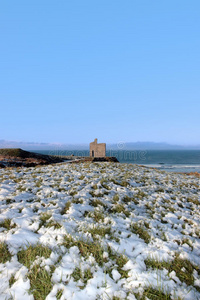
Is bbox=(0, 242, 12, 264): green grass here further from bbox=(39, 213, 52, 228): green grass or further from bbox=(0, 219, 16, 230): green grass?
bbox=(39, 213, 52, 228): green grass

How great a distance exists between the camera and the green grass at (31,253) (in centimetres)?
374

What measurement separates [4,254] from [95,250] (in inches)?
81.0

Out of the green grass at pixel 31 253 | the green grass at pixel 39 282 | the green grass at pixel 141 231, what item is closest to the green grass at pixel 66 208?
the green grass at pixel 31 253

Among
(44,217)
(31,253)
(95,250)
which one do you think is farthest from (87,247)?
(44,217)

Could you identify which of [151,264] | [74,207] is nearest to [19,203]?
[74,207]

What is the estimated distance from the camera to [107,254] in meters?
3.97

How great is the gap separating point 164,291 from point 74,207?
13.2 ft

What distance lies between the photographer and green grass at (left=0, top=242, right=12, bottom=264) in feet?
12.5

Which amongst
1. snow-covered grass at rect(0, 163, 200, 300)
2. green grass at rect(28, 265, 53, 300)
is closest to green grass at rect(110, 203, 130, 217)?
snow-covered grass at rect(0, 163, 200, 300)

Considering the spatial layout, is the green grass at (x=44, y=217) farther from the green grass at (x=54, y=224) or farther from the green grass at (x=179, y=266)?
the green grass at (x=179, y=266)

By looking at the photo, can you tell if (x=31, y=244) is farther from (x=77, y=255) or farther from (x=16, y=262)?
(x=77, y=255)

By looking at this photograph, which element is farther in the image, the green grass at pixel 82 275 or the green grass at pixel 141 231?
the green grass at pixel 141 231

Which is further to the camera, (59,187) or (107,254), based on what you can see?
(59,187)

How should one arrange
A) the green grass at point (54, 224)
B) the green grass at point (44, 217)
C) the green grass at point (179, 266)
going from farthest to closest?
the green grass at point (44, 217), the green grass at point (54, 224), the green grass at point (179, 266)
